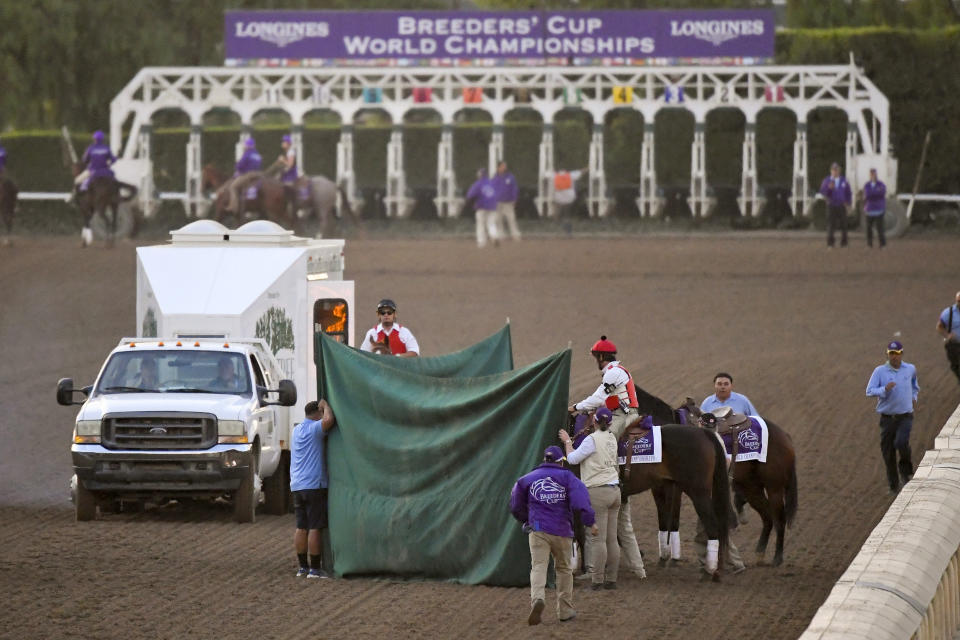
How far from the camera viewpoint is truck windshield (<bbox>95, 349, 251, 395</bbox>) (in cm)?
1644

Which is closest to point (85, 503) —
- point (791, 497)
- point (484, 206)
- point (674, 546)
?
point (674, 546)

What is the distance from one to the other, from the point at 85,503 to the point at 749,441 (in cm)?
581

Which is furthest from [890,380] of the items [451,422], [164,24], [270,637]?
[164,24]

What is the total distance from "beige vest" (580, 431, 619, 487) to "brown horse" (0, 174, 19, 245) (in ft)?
Result: 96.8

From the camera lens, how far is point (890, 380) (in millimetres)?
18047

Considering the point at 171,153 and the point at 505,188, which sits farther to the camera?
the point at 171,153

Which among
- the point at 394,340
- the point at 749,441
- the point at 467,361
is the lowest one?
the point at 749,441

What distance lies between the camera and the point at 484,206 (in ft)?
137

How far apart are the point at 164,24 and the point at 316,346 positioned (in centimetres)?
5064

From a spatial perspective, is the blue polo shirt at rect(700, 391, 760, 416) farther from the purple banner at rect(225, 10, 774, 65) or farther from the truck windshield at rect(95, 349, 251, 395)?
the purple banner at rect(225, 10, 774, 65)

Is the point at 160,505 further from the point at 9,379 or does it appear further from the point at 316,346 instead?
the point at 9,379

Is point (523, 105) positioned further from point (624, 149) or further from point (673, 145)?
point (673, 145)

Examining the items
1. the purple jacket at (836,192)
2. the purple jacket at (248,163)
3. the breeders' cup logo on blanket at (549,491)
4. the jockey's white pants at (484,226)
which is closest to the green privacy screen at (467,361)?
the breeders' cup logo on blanket at (549,491)

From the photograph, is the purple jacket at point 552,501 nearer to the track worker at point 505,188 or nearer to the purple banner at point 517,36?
the track worker at point 505,188
